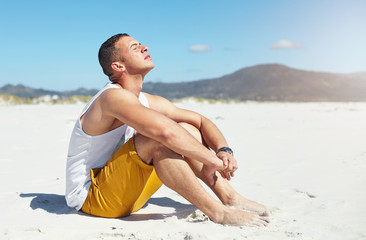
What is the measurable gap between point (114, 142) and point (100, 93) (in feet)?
1.08

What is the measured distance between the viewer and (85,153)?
2320 mm

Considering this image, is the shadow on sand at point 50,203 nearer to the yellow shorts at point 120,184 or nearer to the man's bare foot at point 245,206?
the yellow shorts at point 120,184

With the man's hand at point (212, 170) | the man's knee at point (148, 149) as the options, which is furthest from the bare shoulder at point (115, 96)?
the man's hand at point (212, 170)

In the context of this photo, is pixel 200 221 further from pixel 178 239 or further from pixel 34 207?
pixel 34 207

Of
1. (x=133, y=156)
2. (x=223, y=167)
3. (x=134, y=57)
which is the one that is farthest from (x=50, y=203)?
(x=223, y=167)

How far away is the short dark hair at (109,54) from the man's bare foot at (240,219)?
1.19 m

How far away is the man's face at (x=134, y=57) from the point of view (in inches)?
95.0

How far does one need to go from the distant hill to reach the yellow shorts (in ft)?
74.2

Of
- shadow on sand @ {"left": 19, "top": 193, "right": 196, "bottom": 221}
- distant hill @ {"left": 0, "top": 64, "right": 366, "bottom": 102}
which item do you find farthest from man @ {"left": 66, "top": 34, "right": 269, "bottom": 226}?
distant hill @ {"left": 0, "top": 64, "right": 366, "bottom": 102}

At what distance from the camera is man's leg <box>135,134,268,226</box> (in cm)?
211

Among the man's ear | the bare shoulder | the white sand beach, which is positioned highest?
the man's ear

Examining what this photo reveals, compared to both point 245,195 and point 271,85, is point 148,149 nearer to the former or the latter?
point 245,195

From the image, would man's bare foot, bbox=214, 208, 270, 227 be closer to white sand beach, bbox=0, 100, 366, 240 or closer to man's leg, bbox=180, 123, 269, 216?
white sand beach, bbox=0, 100, 366, 240

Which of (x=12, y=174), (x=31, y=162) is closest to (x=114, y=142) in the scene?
(x=12, y=174)
